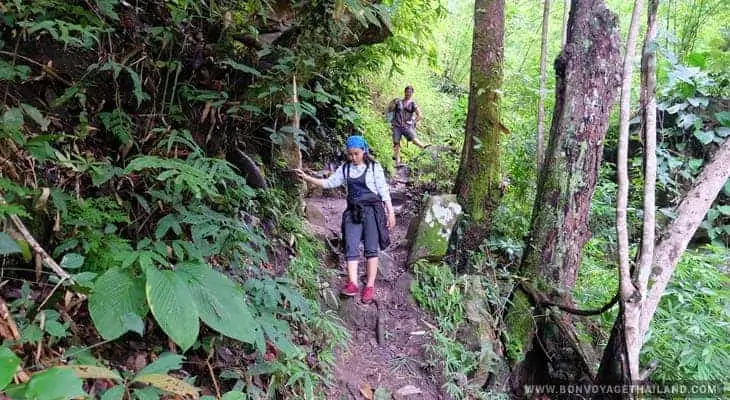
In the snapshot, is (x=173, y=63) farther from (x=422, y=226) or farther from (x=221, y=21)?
(x=422, y=226)

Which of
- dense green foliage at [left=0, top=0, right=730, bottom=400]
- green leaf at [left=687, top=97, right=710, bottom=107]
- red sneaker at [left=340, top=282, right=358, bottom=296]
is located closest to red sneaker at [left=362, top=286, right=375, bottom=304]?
red sneaker at [left=340, top=282, right=358, bottom=296]

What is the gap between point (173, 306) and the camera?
5.64ft

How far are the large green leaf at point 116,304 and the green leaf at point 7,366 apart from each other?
448 mm

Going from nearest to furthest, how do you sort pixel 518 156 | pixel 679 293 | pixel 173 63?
pixel 173 63
pixel 679 293
pixel 518 156

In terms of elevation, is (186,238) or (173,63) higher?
(173,63)

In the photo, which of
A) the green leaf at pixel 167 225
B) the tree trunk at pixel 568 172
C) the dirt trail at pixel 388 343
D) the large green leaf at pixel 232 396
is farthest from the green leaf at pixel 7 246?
the tree trunk at pixel 568 172

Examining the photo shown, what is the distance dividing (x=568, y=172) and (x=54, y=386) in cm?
444

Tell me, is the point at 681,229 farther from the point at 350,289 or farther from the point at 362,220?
the point at 350,289

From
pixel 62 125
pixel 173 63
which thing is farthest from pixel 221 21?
pixel 62 125

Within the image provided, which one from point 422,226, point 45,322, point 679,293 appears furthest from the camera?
point 422,226

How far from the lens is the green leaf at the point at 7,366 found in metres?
1.17

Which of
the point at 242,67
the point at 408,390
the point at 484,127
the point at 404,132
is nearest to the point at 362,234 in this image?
the point at 408,390

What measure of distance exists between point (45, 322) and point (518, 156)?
6.46 meters

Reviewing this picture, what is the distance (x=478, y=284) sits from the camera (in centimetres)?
509
